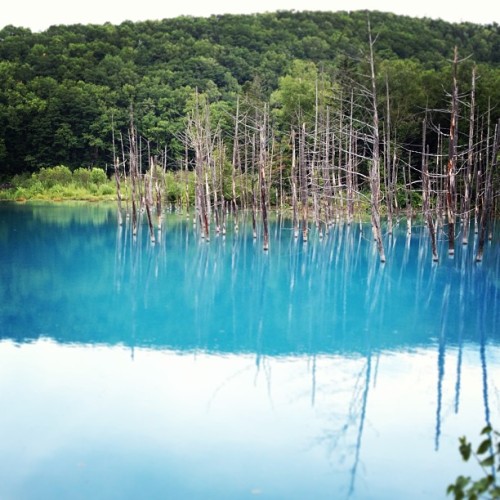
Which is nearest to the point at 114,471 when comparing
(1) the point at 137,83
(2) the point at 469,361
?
(2) the point at 469,361

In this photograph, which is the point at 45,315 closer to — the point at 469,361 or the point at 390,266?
the point at 469,361

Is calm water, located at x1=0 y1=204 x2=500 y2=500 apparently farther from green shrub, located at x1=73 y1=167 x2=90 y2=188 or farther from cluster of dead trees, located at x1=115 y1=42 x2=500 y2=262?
green shrub, located at x1=73 y1=167 x2=90 y2=188

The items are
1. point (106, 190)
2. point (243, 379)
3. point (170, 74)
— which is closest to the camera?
point (243, 379)

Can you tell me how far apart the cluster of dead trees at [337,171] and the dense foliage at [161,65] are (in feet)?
42.6

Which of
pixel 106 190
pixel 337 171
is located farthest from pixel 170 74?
pixel 337 171

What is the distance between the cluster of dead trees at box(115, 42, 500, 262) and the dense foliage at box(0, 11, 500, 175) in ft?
42.6

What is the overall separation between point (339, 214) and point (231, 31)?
171 ft

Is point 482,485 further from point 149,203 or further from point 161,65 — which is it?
point 161,65

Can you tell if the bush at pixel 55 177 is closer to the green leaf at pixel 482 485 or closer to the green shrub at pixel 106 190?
the green shrub at pixel 106 190

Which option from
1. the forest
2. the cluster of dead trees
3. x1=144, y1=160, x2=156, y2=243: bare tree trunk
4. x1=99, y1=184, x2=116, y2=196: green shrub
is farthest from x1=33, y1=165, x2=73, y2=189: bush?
x1=144, y1=160, x2=156, y2=243: bare tree trunk

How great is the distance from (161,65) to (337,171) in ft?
133

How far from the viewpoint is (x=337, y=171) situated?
32.2 metres

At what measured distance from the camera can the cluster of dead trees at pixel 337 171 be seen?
70.8 feet

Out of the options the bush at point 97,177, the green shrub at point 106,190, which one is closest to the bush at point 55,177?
the bush at point 97,177
